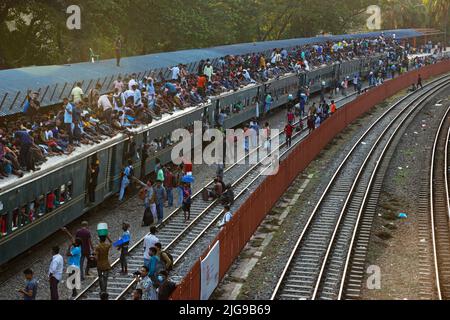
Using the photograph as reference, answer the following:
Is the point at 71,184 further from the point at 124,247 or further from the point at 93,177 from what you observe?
the point at 124,247

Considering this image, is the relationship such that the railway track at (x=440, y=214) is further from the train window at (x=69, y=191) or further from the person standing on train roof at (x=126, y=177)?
the train window at (x=69, y=191)

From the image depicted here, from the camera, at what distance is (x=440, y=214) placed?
27.2 metres

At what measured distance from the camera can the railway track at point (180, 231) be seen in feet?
62.3

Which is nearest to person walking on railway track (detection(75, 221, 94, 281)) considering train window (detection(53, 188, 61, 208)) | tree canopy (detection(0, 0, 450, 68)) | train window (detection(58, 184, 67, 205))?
train window (detection(53, 188, 61, 208))

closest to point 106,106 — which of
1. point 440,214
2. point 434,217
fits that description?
point 434,217

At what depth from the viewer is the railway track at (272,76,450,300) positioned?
1984 cm

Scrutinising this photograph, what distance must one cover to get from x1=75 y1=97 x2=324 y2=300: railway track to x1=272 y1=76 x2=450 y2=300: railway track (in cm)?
320

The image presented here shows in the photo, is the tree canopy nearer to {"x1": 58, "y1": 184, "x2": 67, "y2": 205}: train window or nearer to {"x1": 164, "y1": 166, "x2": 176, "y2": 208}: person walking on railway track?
{"x1": 164, "y1": 166, "x2": 176, "y2": 208}: person walking on railway track

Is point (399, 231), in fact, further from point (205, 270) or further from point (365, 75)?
point (365, 75)

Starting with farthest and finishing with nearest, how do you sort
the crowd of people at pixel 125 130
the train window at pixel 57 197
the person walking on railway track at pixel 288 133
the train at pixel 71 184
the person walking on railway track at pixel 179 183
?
the person walking on railway track at pixel 288 133 < the person walking on railway track at pixel 179 183 < the train window at pixel 57 197 < the train at pixel 71 184 < the crowd of people at pixel 125 130

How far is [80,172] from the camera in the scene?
2266 centimetres

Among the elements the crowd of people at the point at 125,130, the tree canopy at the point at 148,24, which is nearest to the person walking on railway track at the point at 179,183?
the crowd of people at the point at 125,130

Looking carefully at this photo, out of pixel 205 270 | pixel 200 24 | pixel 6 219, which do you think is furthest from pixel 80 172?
pixel 200 24

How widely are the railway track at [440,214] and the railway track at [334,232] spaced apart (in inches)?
92.6
